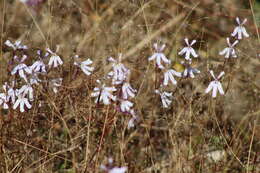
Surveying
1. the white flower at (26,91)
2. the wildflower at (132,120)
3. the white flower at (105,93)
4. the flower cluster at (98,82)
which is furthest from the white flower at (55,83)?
the wildflower at (132,120)

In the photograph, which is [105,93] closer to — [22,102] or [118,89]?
[118,89]

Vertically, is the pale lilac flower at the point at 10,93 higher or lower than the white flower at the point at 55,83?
lower

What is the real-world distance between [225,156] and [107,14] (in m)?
1.44

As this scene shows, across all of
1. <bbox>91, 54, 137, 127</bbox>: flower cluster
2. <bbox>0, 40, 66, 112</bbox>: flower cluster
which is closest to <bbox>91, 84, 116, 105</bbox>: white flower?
<bbox>91, 54, 137, 127</bbox>: flower cluster

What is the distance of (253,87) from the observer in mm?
→ 2162

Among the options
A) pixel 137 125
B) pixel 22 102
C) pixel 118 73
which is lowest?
pixel 137 125

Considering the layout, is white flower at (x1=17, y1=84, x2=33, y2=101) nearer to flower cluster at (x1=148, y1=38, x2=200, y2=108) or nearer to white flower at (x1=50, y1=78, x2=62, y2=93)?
white flower at (x1=50, y1=78, x2=62, y2=93)

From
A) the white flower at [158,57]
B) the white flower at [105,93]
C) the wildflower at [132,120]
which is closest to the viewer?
the white flower at [105,93]

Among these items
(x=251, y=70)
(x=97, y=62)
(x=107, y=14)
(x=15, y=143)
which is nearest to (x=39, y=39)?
(x=107, y=14)

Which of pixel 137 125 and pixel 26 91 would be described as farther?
pixel 137 125

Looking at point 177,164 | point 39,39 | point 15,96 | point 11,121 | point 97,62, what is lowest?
point 177,164

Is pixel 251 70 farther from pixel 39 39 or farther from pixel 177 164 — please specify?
pixel 39 39

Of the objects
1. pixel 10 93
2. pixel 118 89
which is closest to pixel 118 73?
pixel 118 89

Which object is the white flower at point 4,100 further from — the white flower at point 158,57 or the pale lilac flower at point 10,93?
the white flower at point 158,57
